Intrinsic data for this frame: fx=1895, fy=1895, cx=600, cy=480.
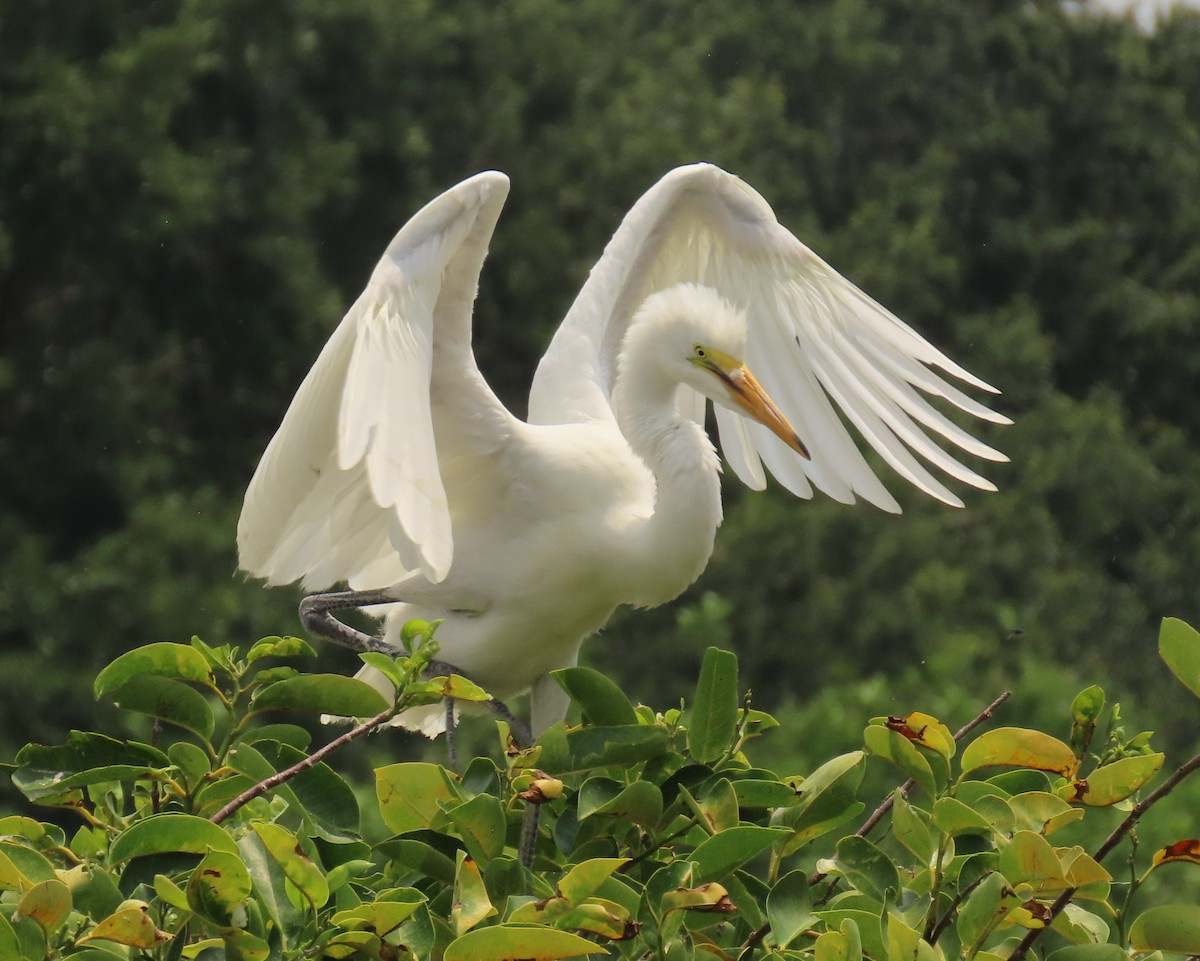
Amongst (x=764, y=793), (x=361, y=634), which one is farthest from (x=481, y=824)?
(x=361, y=634)

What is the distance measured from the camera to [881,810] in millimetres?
1691

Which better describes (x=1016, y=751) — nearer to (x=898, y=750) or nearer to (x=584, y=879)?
(x=898, y=750)

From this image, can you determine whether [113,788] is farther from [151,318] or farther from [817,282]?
[151,318]

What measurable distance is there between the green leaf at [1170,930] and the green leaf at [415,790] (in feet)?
1.89

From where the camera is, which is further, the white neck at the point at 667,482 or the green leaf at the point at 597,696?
the white neck at the point at 667,482

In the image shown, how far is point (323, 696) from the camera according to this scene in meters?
1.62

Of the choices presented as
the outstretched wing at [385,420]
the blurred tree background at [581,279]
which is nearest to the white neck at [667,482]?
the outstretched wing at [385,420]

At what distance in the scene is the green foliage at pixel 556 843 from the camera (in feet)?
4.76

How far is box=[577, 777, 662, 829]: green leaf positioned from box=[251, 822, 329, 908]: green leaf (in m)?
0.26

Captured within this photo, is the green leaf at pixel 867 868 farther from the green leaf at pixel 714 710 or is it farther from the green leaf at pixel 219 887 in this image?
the green leaf at pixel 219 887

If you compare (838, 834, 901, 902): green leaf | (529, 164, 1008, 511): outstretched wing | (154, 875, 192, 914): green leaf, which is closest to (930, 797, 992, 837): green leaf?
(838, 834, 901, 902): green leaf

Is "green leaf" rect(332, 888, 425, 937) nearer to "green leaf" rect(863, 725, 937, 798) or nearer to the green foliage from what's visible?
the green foliage

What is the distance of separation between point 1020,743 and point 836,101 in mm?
12018

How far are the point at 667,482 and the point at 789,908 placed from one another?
148 cm
